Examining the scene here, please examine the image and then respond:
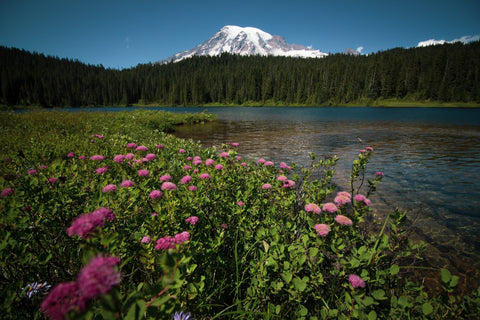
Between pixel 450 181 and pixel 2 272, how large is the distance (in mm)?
12081

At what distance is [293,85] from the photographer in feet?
344

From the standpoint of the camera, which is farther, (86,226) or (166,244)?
(166,244)

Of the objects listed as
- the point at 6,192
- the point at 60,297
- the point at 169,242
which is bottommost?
the point at 169,242

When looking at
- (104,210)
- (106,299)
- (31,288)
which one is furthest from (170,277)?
(31,288)

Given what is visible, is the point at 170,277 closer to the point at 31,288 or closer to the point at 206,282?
the point at 206,282

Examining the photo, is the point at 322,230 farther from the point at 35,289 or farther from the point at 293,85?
the point at 293,85

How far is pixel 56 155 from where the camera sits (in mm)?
6094

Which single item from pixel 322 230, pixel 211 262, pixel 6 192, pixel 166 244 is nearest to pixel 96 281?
pixel 166 244

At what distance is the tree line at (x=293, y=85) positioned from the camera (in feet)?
263

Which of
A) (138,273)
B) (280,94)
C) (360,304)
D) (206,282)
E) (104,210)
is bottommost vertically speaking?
(138,273)

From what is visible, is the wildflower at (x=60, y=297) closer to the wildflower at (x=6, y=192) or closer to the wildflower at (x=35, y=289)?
Result: the wildflower at (x=35, y=289)

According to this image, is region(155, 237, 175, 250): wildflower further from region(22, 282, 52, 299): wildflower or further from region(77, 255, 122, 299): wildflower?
region(22, 282, 52, 299): wildflower

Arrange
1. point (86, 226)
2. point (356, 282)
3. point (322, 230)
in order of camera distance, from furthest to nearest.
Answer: point (322, 230)
point (356, 282)
point (86, 226)

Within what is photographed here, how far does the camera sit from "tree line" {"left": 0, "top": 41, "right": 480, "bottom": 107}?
8006 cm
